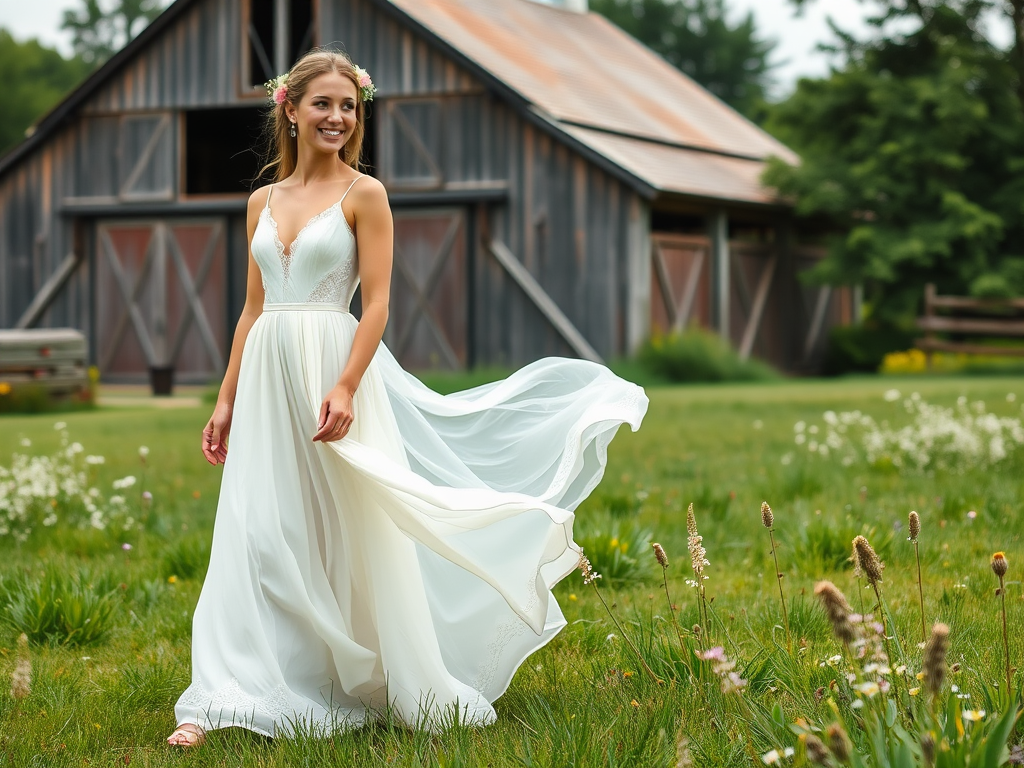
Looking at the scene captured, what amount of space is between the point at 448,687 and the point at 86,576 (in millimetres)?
2283

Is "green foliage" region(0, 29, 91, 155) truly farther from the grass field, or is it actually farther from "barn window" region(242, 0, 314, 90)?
the grass field

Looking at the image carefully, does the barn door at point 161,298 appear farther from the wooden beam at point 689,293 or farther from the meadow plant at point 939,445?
the meadow plant at point 939,445

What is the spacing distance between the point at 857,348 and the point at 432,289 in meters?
8.53

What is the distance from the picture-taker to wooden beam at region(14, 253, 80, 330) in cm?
2256

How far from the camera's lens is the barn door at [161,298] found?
71.9 ft

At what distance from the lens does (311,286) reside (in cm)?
399

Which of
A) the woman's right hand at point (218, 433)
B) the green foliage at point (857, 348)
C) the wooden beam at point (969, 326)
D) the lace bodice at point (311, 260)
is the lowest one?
the green foliage at point (857, 348)

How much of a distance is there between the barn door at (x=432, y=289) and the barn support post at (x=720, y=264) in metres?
4.22

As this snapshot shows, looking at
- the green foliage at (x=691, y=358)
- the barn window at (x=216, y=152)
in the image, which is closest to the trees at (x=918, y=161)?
the green foliage at (x=691, y=358)

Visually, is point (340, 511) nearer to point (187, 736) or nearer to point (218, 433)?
point (218, 433)

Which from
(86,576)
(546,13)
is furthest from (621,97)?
(86,576)

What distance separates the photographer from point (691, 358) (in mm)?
19875

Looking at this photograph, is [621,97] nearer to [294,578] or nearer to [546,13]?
[546,13]

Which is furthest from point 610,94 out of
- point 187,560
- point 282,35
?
point 187,560
